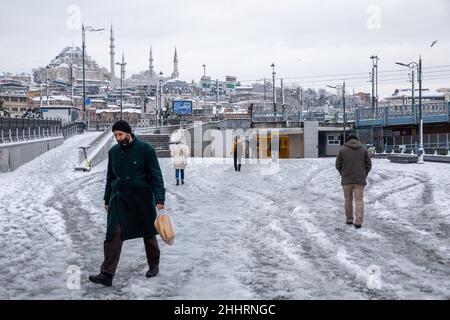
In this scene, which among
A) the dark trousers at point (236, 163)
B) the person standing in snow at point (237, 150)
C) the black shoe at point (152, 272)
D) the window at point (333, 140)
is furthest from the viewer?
the window at point (333, 140)

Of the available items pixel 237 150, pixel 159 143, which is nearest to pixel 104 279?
pixel 237 150

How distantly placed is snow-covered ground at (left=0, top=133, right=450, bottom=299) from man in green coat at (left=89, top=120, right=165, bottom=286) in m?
0.42

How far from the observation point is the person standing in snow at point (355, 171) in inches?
366

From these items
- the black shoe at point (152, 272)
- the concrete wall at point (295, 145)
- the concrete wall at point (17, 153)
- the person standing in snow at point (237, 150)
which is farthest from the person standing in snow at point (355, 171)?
the concrete wall at point (295, 145)

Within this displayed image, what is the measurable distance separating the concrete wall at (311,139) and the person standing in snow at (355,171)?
152 ft

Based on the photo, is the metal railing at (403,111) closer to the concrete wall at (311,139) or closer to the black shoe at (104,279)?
the concrete wall at (311,139)

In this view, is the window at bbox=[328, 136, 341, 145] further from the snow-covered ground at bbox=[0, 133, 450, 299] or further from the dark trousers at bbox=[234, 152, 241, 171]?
the snow-covered ground at bbox=[0, 133, 450, 299]

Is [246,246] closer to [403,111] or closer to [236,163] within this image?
[236,163]

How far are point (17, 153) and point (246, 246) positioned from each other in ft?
55.1

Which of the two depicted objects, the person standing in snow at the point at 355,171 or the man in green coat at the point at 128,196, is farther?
the person standing in snow at the point at 355,171

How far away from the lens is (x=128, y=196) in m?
5.81

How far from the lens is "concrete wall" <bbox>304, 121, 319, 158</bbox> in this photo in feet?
182
